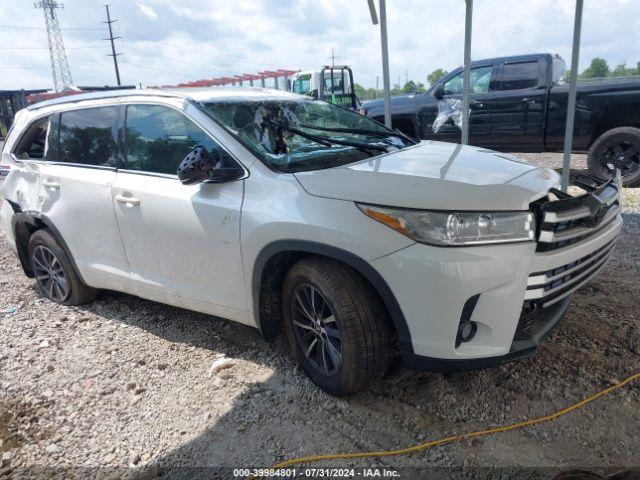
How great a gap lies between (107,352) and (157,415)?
0.97 meters

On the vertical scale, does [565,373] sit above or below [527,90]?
below

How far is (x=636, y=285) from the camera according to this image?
404cm

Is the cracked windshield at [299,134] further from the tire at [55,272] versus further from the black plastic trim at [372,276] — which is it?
the tire at [55,272]

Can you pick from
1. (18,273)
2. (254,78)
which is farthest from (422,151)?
(254,78)

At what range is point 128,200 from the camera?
11.2 feet

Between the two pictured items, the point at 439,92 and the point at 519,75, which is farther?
the point at 439,92

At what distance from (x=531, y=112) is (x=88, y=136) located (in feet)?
22.8

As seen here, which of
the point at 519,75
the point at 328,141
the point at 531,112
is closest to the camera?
the point at 328,141

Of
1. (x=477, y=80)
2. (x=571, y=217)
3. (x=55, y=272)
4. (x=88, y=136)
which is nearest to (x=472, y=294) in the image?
(x=571, y=217)

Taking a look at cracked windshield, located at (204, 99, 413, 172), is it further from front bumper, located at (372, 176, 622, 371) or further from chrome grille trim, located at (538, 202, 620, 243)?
chrome grille trim, located at (538, 202, 620, 243)

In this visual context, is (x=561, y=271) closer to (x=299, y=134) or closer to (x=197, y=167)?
(x=299, y=134)

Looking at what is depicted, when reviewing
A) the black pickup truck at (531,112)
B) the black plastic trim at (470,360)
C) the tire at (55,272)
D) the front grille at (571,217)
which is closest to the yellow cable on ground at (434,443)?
the black plastic trim at (470,360)

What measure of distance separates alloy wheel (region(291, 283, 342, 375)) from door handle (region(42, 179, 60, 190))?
7.54 feet

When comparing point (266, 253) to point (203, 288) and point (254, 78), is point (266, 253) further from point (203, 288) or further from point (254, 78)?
point (254, 78)
